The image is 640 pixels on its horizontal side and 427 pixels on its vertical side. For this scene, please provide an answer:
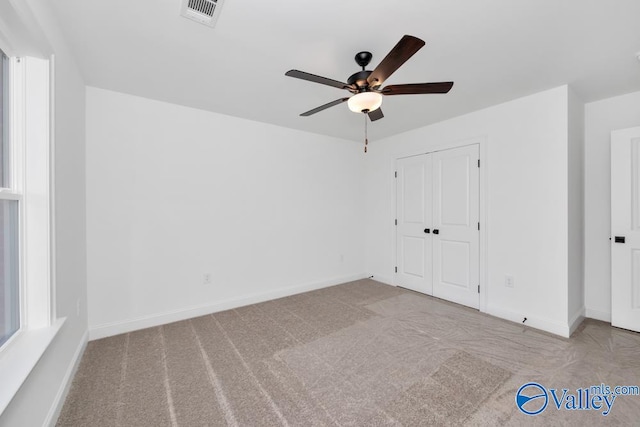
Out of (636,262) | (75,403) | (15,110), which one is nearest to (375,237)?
(636,262)

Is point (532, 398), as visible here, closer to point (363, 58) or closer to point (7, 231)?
point (363, 58)

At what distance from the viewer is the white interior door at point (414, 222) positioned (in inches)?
152

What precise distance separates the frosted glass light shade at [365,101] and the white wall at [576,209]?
86.6 inches

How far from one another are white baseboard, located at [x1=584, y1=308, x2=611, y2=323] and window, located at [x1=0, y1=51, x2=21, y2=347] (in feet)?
16.2

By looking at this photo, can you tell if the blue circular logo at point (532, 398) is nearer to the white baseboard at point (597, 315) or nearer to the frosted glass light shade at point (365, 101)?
the white baseboard at point (597, 315)

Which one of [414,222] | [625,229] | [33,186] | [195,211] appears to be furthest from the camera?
[414,222]

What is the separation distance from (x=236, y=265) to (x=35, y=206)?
2.11m

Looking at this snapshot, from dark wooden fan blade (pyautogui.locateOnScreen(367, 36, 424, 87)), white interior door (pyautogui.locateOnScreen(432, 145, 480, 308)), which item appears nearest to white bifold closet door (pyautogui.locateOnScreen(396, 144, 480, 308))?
white interior door (pyautogui.locateOnScreen(432, 145, 480, 308))

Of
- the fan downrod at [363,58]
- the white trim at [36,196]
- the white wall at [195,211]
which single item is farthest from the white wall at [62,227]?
the fan downrod at [363,58]

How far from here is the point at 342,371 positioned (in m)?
2.04

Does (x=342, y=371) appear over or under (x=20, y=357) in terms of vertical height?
under

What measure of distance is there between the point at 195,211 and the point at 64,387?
1829 millimetres

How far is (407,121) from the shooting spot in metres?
3.61

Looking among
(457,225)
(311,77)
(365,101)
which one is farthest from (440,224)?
(311,77)
